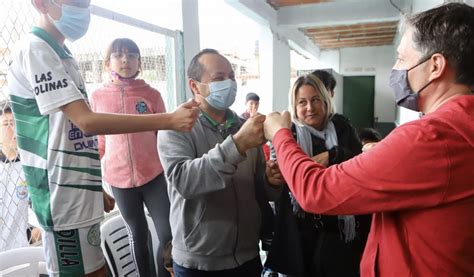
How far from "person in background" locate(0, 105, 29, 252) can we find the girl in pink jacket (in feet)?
1.58

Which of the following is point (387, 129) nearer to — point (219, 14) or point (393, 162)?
point (219, 14)

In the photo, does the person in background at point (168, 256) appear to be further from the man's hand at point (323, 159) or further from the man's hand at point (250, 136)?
the man's hand at point (250, 136)

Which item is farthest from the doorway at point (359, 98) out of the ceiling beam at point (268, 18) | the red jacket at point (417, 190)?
the red jacket at point (417, 190)

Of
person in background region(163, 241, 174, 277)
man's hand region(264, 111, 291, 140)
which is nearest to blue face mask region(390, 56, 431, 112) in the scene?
man's hand region(264, 111, 291, 140)

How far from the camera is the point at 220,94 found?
1326 mm

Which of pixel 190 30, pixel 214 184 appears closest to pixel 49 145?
pixel 214 184

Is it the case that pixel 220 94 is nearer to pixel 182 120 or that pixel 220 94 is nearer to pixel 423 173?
pixel 182 120

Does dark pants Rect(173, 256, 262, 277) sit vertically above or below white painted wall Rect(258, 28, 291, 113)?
below

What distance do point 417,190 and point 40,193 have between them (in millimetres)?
1016

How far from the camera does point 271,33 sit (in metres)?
5.60

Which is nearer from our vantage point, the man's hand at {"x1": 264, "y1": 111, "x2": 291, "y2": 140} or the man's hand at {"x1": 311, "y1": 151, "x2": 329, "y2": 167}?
the man's hand at {"x1": 264, "y1": 111, "x2": 291, "y2": 140}

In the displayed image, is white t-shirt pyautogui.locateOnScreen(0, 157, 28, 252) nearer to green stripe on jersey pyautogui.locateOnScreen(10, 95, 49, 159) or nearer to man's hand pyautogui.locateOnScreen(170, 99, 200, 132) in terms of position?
green stripe on jersey pyautogui.locateOnScreen(10, 95, 49, 159)

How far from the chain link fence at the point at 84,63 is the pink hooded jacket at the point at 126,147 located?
6.8 inches

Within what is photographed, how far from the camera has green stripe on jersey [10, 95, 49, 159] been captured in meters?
0.98
